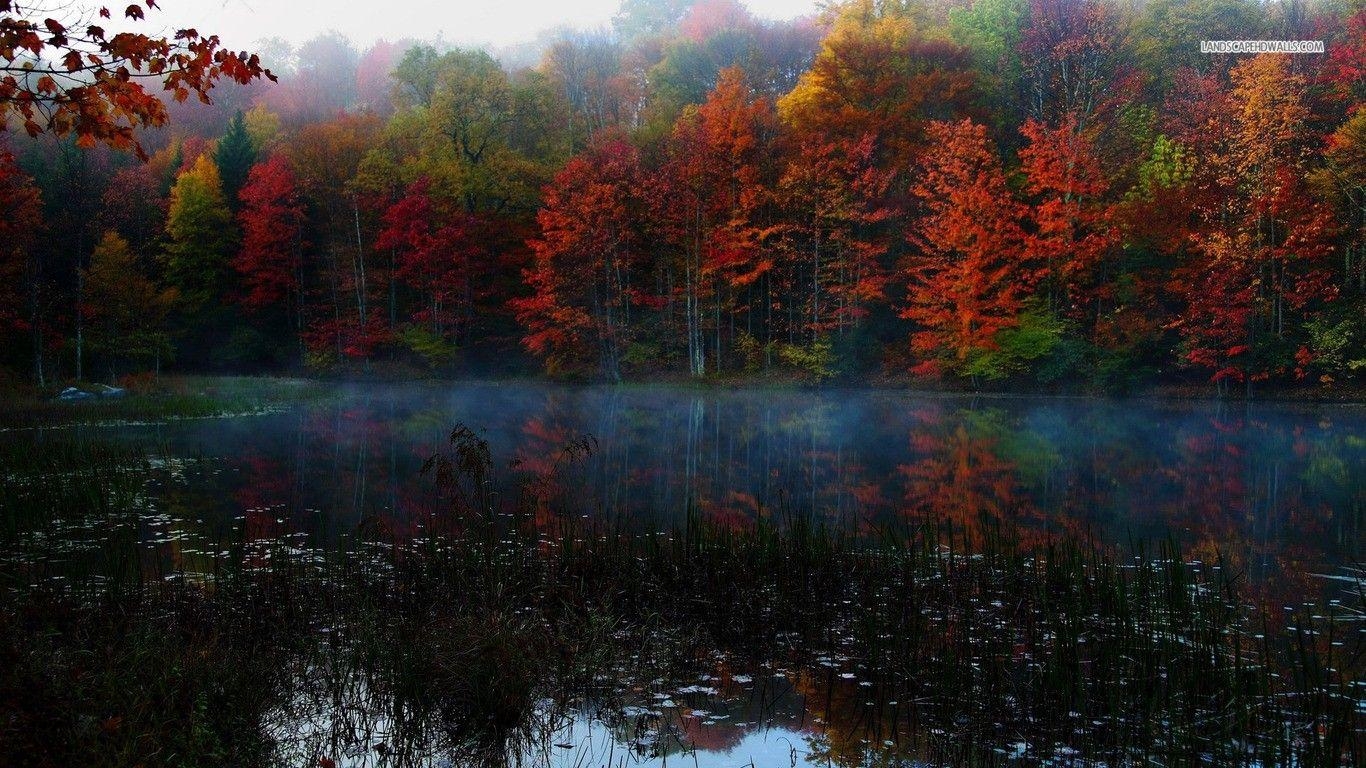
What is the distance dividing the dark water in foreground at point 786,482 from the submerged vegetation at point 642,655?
3.5 inches

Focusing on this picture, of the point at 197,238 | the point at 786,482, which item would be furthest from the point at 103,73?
the point at 197,238

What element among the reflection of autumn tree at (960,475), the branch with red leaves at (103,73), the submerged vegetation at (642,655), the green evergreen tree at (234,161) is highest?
the green evergreen tree at (234,161)

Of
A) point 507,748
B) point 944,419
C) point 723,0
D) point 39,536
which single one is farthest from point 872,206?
point 723,0

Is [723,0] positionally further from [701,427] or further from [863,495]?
[863,495]

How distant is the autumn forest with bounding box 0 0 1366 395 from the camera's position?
30.3 metres

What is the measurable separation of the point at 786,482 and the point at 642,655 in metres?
8.36

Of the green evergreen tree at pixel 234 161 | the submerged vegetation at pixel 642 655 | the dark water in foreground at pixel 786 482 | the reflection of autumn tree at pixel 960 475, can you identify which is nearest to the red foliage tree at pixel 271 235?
the green evergreen tree at pixel 234 161

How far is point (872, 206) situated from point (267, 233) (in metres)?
27.4

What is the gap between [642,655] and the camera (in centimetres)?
585

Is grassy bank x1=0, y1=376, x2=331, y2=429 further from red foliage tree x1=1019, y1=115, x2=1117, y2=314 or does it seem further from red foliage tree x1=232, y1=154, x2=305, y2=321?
red foliage tree x1=1019, y1=115, x2=1117, y2=314

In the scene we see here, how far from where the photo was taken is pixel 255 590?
6637 mm

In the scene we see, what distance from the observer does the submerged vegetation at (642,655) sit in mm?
4410

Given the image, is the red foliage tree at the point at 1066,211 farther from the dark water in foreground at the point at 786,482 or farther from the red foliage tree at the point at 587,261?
the red foliage tree at the point at 587,261

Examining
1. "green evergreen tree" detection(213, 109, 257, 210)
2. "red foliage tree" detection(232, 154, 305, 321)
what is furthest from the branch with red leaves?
"green evergreen tree" detection(213, 109, 257, 210)
